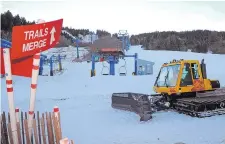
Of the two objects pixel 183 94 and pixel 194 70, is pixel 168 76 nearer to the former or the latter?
pixel 183 94

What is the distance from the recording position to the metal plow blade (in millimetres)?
12016

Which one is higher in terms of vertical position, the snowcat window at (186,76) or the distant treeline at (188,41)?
→ the distant treeline at (188,41)

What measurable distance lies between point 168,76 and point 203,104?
2.10 meters

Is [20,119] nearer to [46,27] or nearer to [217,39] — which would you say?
[46,27]

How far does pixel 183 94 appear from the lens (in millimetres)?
14117

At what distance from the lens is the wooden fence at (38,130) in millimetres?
6867

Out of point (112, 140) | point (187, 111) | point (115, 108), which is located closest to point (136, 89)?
point (115, 108)

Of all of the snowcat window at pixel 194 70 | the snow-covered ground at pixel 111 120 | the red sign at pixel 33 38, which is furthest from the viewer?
the snowcat window at pixel 194 70

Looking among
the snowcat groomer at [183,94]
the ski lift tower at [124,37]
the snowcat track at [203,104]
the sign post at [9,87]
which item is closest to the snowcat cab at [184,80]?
the snowcat groomer at [183,94]

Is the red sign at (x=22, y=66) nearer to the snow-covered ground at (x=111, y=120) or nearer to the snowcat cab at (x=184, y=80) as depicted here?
the snow-covered ground at (x=111, y=120)

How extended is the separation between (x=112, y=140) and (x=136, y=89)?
1339 centimetres

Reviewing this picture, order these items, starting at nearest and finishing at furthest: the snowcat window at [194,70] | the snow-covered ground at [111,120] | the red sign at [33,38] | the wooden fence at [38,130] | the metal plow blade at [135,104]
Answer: the red sign at [33,38] < the wooden fence at [38,130] < the snow-covered ground at [111,120] < the metal plow blade at [135,104] < the snowcat window at [194,70]

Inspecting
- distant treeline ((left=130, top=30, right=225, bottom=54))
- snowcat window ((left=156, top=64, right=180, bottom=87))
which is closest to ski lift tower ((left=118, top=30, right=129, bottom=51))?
distant treeline ((left=130, top=30, right=225, bottom=54))

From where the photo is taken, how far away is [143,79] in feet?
83.1
